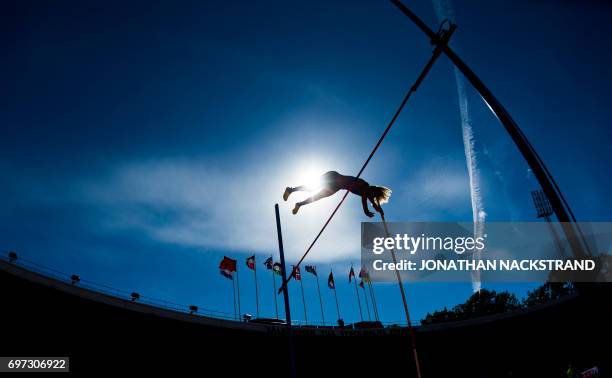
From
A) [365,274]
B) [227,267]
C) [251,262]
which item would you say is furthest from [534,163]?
[365,274]

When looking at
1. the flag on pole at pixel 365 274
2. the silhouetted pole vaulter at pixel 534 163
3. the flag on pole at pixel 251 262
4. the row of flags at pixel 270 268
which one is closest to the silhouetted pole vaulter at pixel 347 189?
the silhouetted pole vaulter at pixel 534 163

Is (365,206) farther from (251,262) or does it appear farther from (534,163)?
(251,262)

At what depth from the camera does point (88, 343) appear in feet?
61.3

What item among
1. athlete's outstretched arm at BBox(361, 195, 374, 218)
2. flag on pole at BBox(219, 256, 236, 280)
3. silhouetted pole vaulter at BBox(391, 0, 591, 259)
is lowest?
silhouetted pole vaulter at BBox(391, 0, 591, 259)

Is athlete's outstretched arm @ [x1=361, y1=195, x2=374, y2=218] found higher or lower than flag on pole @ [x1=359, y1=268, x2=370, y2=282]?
lower

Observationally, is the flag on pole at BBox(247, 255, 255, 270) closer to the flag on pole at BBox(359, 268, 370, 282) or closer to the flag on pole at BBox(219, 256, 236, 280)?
the flag on pole at BBox(219, 256, 236, 280)

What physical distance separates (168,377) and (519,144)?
961 inches

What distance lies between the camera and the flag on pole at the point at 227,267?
24.9m

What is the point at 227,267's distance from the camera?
25.3 m

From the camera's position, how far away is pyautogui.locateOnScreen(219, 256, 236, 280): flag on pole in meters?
24.9

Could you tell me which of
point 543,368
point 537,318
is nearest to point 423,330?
point 537,318

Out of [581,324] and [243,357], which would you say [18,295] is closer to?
[243,357]

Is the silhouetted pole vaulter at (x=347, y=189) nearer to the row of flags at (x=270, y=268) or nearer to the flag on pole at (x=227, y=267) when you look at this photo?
the row of flags at (x=270, y=268)

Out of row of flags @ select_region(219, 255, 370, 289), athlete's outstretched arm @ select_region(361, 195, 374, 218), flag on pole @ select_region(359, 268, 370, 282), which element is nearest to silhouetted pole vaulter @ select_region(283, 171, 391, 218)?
athlete's outstretched arm @ select_region(361, 195, 374, 218)
